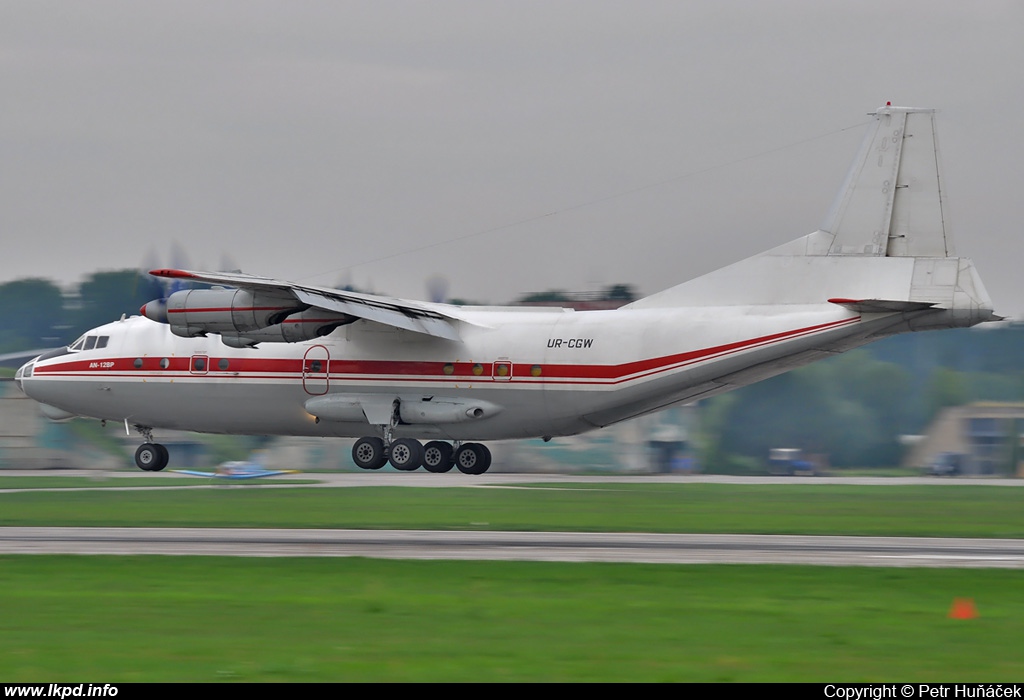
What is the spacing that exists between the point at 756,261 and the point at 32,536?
18.3 metres

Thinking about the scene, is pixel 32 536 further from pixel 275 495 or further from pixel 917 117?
pixel 917 117

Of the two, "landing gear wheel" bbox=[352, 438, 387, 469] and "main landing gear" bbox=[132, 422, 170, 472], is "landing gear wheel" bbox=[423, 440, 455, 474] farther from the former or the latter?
"main landing gear" bbox=[132, 422, 170, 472]

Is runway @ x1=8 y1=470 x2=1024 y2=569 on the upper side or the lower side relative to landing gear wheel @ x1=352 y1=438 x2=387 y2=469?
lower

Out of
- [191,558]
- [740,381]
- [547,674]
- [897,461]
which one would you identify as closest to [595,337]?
[740,381]

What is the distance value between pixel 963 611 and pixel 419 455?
21003 millimetres

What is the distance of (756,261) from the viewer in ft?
104

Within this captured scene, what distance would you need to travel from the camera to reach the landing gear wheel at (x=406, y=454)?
1357 inches

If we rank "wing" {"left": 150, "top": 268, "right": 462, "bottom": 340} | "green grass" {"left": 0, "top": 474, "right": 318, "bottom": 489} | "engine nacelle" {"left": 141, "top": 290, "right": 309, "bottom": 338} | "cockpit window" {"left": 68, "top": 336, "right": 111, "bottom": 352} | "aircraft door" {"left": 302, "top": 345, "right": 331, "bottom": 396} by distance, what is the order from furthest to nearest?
"green grass" {"left": 0, "top": 474, "right": 318, "bottom": 489}
"cockpit window" {"left": 68, "top": 336, "right": 111, "bottom": 352}
"aircraft door" {"left": 302, "top": 345, "right": 331, "bottom": 396}
"engine nacelle" {"left": 141, "top": 290, "right": 309, "bottom": 338}
"wing" {"left": 150, "top": 268, "right": 462, "bottom": 340}

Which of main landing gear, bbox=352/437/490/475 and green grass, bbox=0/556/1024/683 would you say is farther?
main landing gear, bbox=352/437/490/475

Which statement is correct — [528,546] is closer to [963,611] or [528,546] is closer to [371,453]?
[963,611]

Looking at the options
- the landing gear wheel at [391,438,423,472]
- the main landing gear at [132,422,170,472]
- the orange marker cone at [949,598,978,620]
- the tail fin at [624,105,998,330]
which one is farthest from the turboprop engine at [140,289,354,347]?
the orange marker cone at [949,598,978,620]

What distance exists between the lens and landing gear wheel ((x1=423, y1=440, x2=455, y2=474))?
3506cm

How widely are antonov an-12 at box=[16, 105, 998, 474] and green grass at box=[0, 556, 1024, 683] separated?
11858 millimetres

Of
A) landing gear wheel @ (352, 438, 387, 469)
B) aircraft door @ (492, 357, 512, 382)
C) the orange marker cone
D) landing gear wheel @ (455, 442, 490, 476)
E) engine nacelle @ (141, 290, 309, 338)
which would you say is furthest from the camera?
landing gear wheel @ (455, 442, 490, 476)
